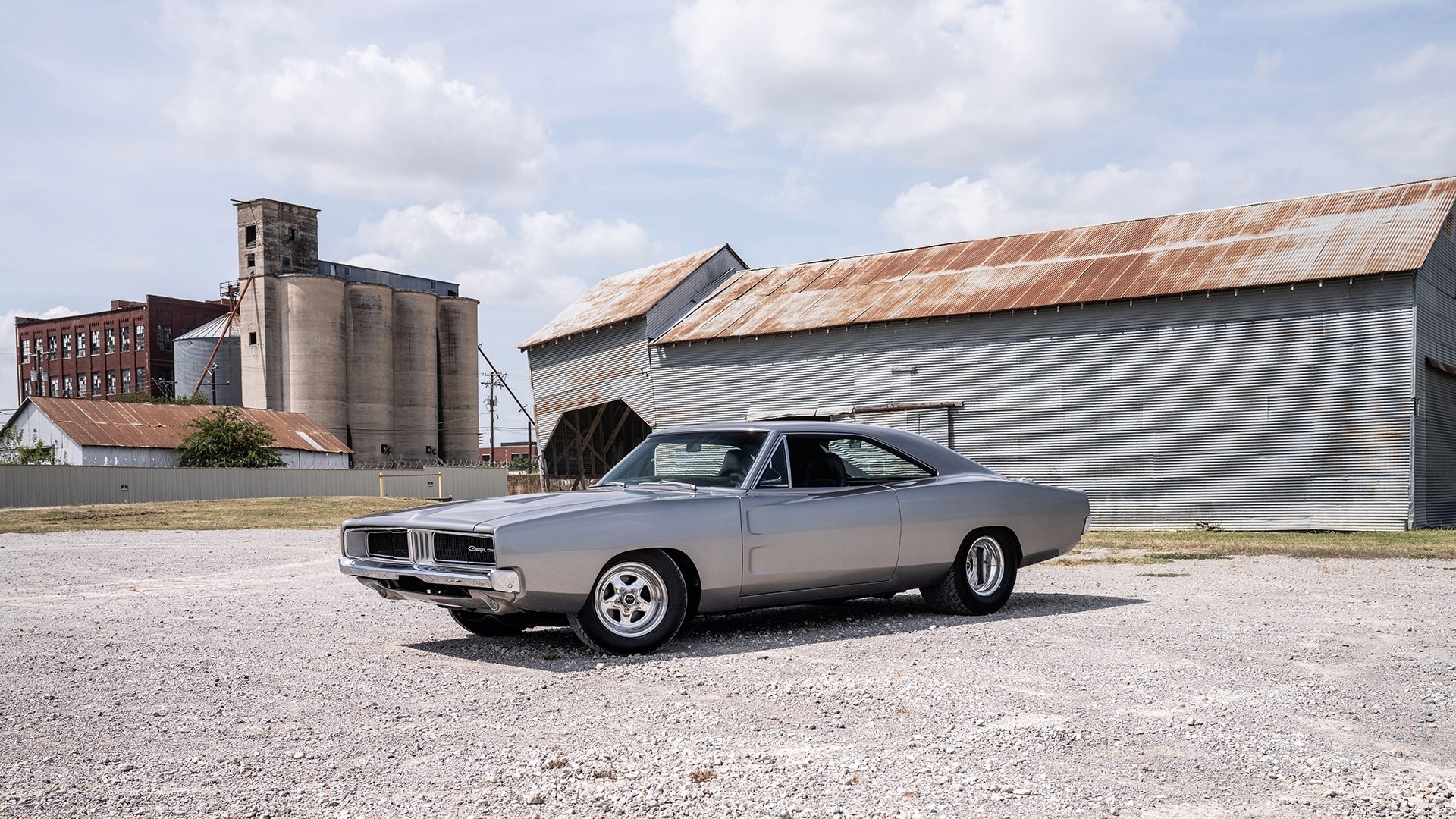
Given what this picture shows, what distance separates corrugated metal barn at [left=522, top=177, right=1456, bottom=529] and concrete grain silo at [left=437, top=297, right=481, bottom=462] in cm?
4384

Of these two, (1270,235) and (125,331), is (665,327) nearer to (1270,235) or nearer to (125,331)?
(1270,235)

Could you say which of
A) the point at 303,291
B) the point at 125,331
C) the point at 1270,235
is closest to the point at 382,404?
the point at 303,291

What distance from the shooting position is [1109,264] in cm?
2486

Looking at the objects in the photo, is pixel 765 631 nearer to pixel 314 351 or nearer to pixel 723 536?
pixel 723 536

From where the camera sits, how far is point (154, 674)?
6332 mm

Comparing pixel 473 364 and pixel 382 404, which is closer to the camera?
pixel 382 404

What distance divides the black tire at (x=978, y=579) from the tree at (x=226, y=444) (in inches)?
1917

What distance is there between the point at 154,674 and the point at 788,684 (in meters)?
3.36

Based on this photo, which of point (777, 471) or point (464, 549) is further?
point (777, 471)

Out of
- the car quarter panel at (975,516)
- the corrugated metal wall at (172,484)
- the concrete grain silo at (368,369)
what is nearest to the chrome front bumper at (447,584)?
the car quarter panel at (975,516)

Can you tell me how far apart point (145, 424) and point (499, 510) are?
177 ft

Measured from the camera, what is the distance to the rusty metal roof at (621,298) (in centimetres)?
3111

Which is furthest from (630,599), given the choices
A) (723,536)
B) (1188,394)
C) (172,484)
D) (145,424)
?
(145,424)

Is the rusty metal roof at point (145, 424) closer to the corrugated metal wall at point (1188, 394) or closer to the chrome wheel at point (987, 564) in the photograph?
the corrugated metal wall at point (1188, 394)
